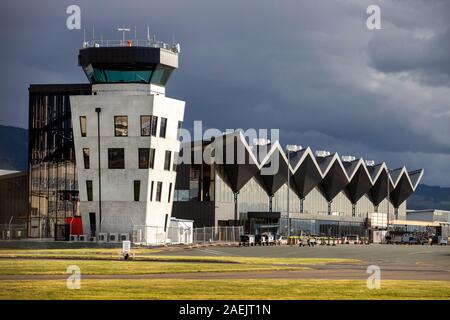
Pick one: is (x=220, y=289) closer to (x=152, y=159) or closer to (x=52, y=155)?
(x=152, y=159)

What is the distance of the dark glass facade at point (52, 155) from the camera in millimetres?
122312

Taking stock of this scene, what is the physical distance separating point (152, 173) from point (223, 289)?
59022 mm

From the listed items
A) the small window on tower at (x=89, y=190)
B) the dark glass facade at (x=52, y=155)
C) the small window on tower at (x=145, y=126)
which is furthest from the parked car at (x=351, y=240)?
the small window on tower at (x=89, y=190)

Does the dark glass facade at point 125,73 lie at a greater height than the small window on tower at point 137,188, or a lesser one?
greater

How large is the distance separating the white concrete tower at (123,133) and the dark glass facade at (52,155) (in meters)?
32.2

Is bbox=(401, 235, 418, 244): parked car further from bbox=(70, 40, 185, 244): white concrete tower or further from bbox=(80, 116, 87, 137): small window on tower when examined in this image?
bbox=(80, 116, 87, 137): small window on tower

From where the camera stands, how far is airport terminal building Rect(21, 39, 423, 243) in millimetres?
89500

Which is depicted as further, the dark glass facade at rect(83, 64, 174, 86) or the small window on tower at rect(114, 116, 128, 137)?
the dark glass facade at rect(83, 64, 174, 86)

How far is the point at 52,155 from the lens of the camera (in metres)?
124

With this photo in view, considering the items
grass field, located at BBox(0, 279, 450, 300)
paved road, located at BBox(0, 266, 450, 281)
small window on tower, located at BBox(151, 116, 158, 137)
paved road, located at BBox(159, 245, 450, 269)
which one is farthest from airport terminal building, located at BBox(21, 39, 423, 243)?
grass field, located at BBox(0, 279, 450, 300)

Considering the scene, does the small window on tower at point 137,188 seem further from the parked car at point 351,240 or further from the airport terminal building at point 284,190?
the parked car at point 351,240

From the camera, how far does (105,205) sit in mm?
90688

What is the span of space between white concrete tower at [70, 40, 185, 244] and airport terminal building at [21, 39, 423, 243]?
0.36 feet
